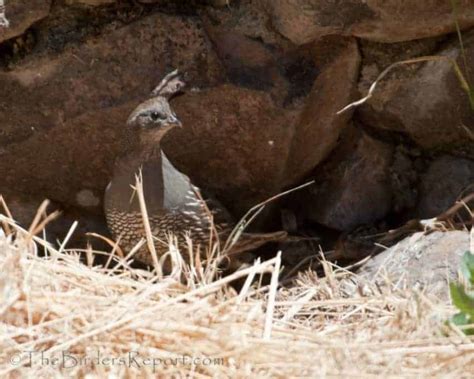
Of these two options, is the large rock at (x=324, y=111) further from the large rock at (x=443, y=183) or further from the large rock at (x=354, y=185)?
the large rock at (x=443, y=183)

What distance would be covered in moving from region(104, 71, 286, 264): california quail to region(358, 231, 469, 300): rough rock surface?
521 millimetres

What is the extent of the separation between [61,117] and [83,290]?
4.30 feet

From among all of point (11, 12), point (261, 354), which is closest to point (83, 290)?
point (261, 354)

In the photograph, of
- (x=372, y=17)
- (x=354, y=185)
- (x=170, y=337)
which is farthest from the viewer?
(x=354, y=185)

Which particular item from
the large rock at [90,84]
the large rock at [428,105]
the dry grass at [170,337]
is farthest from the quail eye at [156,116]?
the dry grass at [170,337]

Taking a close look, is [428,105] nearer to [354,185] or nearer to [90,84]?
[354,185]

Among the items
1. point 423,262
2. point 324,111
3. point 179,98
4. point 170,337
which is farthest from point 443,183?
point 170,337

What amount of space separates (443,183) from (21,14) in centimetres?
181

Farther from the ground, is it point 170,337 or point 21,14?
point 21,14

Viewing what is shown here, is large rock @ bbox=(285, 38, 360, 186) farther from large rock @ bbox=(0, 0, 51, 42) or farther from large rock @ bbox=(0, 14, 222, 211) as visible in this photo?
large rock @ bbox=(0, 0, 51, 42)

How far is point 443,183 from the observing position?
421cm

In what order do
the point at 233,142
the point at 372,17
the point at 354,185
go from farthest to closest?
1. the point at 354,185
2. the point at 233,142
3. the point at 372,17

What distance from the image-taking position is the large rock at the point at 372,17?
3670 mm

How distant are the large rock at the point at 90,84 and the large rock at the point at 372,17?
0.37 meters
